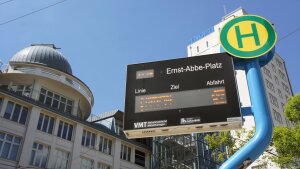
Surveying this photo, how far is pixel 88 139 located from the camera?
3469 centimetres

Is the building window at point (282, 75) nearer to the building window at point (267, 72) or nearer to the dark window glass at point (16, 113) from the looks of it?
the building window at point (267, 72)

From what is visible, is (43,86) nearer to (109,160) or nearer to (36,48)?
(36,48)

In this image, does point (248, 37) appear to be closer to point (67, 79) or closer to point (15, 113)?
point (15, 113)

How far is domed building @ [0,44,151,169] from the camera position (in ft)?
92.6

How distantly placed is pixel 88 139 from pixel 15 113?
8402mm

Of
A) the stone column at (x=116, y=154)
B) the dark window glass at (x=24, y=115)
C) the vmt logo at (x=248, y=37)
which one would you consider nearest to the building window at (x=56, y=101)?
the dark window glass at (x=24, y=115)

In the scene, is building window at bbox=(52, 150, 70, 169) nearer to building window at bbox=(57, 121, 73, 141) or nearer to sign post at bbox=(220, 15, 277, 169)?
building window at bbox=(57, 121, 73, 141)

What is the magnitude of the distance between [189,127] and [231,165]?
1.12 metres

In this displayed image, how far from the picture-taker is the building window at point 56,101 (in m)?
33.5

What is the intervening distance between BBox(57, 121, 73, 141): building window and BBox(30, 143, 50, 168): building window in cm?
224

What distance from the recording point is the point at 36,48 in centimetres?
3631

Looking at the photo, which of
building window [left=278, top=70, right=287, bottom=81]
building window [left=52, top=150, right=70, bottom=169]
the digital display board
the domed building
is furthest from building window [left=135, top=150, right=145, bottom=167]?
building window [left=278, top=70, right=287, bottom=81]

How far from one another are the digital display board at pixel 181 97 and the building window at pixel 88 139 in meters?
28.7

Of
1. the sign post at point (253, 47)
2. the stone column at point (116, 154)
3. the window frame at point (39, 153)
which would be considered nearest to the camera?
the sign post at point (253, 47)
